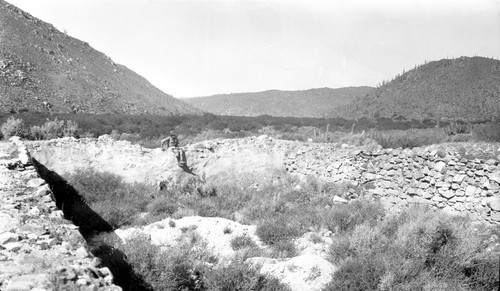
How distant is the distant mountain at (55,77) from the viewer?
34906mm

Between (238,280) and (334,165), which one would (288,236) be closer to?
(238,280)

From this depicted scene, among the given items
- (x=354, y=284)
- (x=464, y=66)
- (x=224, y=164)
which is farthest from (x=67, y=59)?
(x=464, y=66)

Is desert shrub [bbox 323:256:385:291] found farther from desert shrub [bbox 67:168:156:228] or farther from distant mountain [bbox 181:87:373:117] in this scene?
distant mountain [bbox 181:87:373:117]

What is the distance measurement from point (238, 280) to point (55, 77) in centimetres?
4221

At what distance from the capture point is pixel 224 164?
49.4 ft

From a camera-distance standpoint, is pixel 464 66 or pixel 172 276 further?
pixel 464 66

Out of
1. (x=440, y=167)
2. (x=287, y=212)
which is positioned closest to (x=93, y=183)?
(x=287, y=212)

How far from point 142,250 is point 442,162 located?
864 centimetres

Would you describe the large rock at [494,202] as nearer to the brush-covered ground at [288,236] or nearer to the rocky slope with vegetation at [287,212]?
the rocky slope with vegetation at [287,212]

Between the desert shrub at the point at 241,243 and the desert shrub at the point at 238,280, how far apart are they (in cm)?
209

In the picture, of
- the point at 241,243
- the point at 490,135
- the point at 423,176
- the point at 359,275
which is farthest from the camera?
the point at 490,135

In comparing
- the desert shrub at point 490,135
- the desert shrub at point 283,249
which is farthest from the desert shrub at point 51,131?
the desert shrub at point 490,135

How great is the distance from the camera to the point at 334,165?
518 inches

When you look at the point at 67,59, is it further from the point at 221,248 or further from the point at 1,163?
the point at 221,248
